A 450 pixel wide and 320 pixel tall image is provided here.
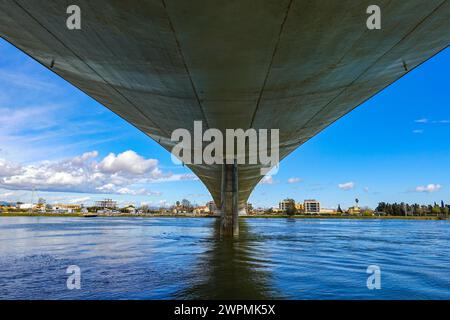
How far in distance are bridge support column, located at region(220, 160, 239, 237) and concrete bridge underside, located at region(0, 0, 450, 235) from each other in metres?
14.2

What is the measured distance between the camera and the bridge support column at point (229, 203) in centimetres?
3412

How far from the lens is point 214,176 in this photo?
53.7 metres

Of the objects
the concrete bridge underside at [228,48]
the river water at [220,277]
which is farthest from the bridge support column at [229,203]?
the concrete bridge underside at [228,48]

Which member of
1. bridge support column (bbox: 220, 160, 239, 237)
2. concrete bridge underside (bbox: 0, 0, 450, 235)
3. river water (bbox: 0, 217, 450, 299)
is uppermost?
concrete bridge underside (bbox: 0, 0, 450, 235)

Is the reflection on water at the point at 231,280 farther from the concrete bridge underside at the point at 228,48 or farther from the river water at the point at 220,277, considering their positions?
the concrete bridge underside at the point at 228,48

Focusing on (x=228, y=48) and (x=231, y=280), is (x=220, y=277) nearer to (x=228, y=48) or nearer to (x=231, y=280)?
(x=231, y=280)

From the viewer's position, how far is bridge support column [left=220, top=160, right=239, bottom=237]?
3412 centimetres

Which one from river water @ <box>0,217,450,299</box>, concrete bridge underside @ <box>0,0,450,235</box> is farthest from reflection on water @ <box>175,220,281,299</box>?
concrete bridge underside @ <box>0,0,450,235</box>

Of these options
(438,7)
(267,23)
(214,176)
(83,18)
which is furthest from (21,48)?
(214,176)

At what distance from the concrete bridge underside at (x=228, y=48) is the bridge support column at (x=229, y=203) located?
14.2 meters

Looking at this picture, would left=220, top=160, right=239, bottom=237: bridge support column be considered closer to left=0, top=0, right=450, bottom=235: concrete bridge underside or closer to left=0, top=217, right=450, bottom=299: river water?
left=0, top=217, right=450, bottom=299: river water
